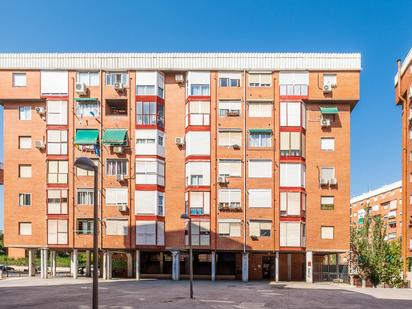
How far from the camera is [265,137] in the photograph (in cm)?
4116

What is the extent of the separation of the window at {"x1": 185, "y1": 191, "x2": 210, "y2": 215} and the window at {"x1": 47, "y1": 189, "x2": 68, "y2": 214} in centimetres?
1185

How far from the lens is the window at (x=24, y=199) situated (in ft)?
137

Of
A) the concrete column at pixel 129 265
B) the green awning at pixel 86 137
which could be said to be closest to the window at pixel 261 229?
the concrete column at pixel 129 265

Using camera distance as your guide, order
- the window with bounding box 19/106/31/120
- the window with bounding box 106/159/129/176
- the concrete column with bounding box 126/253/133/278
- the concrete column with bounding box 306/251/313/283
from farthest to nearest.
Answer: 1. the concrete column with bounding box 126/253/133/278
2. the window with bounding box 19/106/31/120
3. the window with bounding box 106/159/129/176
4. the concrete column with bounding box 306/251/313/283

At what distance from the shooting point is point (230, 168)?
4106 cm

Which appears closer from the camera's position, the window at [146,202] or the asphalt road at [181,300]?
the asphalt road at [181,300]

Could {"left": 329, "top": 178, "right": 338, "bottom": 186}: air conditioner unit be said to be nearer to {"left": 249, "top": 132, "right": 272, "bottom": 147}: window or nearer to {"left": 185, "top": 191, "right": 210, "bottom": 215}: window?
{"left": 249, "top": 132, "right": 272, "bottom": 147}: window

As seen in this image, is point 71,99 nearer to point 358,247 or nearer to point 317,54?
point 317,54

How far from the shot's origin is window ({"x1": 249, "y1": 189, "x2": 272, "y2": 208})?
40.6 m

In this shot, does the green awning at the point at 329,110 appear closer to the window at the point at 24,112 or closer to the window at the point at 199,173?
the window at the point at 199,173

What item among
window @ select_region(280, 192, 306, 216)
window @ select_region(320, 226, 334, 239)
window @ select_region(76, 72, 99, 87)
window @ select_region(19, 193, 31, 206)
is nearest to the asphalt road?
window @ select_region(320, 226, 334, 239)

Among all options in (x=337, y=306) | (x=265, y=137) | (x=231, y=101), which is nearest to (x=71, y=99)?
(x=231, y=101)

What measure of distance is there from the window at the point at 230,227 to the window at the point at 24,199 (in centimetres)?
1851

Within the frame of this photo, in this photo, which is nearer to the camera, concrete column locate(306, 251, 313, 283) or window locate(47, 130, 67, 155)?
concrete column locate(306, 251, 313, 283)
